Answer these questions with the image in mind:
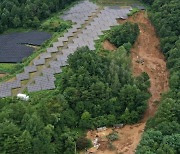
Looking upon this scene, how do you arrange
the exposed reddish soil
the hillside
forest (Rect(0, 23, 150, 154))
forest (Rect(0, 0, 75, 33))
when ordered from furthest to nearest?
forest (Rect(0, 0, 75, 33)) → the exposed reddish soil → the hillside → forest (Rect(0, 23, 150, 154))

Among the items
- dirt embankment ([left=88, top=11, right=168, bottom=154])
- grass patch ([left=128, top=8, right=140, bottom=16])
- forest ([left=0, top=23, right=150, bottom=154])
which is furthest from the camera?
grass patch ([left=128, top=8, right=140, bottom=16])

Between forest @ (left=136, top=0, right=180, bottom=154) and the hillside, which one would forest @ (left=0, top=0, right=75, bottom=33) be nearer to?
the hillside

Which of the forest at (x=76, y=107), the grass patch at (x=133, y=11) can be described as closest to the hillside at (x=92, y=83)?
the forest at (x=76, y=107)

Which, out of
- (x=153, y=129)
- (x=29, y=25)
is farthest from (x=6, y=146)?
(x=29, y=25)

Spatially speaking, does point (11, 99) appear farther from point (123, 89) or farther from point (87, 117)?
point (123, 89)

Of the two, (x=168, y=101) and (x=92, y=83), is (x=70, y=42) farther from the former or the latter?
(x=168, y=101)

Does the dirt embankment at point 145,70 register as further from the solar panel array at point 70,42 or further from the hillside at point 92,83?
the solar panel array at point 70,42

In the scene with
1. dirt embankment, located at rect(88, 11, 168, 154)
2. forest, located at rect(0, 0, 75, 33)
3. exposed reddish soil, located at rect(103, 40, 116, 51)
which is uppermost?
forest, located at rect(0, 0, 75, 33)

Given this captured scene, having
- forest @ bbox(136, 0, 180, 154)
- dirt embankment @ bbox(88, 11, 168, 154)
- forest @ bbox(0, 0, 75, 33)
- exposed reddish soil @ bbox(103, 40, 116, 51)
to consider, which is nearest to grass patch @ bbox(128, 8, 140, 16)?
dirt embankment @ bbox(88, 11, 168, 154)
